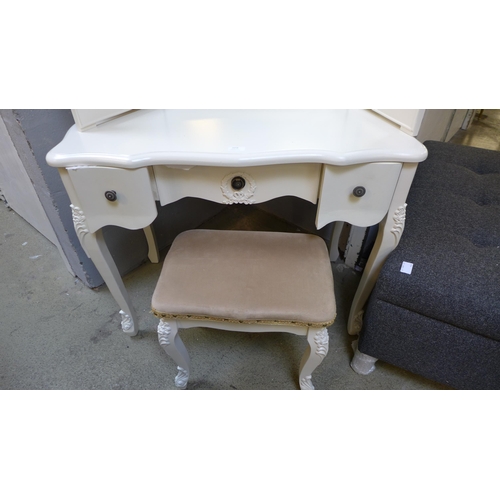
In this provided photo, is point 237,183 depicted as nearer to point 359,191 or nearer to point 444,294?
point 359,191

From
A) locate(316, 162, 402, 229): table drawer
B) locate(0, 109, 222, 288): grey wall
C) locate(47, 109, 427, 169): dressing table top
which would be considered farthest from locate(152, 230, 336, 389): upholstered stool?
locate(0, 109, 222, 288): grey wall

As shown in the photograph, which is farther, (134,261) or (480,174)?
(134,261)

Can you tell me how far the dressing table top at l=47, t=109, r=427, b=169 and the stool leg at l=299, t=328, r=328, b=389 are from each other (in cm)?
41

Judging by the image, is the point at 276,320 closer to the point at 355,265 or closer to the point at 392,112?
the point at 392,112

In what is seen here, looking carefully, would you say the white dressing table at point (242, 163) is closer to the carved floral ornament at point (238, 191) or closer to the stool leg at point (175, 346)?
the carved floral ornament at point (238, 191)

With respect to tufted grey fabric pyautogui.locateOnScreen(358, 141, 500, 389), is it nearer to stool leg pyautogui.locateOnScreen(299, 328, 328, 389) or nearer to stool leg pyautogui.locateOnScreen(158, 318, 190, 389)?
stool leg pyautogui.locateOnScreen(299, 328, 328, 389)

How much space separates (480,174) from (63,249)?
155 centimetres

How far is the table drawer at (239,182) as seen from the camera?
0.76 m

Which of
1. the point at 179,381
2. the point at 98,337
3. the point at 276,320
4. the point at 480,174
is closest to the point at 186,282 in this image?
the point at 276,320

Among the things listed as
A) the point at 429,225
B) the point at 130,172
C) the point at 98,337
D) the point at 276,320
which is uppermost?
the point at 130,172

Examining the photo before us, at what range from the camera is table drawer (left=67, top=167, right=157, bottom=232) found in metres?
0.74

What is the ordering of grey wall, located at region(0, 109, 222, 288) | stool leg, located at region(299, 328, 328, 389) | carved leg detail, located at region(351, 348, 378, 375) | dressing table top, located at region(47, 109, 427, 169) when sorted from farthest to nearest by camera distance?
carved leg detail, located at region(351, 348, 378, 375) → grey wall, located at region(0, 109, 222, 288) → stool leg, located at region(299, 328, 328, 389) → dressing table top, located at region(47, 109, 427, 169)

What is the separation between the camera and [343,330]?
1.21 meters

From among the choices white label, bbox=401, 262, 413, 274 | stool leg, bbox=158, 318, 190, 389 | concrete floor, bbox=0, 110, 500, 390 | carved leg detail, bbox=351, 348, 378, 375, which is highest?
white label, bbox=401, 262, 413, 274
